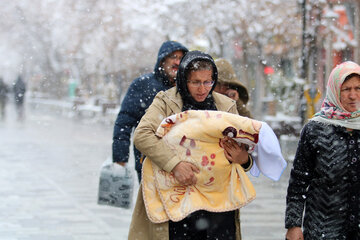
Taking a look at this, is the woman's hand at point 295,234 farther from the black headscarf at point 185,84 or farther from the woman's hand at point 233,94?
the woman's hand at point 233,94

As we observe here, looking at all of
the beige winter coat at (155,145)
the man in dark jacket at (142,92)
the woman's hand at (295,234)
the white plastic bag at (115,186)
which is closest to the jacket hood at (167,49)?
the man in dark jacket at (142,92)

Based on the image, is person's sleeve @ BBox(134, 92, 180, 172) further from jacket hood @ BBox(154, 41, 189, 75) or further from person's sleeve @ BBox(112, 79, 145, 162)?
person's sleeve @ BBox(112, 79, 145, 162)

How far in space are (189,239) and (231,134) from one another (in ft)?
2.19

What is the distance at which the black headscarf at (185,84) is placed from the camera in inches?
151

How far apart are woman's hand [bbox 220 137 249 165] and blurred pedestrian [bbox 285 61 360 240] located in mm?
339

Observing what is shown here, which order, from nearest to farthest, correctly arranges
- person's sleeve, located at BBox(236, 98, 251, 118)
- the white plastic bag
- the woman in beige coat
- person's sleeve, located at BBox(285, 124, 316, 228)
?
1. person's sleeve, located at BBox(285, 124, 316, 228)
2. the woman in beige coat
3. person's sleeve, located at BBox(236, 98, 251, 118)
4. the white plastic bag

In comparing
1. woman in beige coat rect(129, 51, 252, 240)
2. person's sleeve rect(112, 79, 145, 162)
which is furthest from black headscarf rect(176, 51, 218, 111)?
person's sleeve rect(112, 79, 145, 162)

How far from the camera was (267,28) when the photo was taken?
103 ft

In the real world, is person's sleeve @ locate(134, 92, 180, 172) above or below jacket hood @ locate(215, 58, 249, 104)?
below

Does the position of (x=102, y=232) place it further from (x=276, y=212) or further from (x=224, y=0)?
(x=224, y=0)

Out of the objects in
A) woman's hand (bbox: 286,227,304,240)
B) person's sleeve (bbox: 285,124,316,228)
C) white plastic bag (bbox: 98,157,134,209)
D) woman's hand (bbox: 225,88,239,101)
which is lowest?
white plastic bag (bbox: 98,157,134,209)

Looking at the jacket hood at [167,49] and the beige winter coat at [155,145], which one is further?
the jacket hood at [167,49]

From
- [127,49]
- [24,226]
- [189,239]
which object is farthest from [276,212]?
[127,49]

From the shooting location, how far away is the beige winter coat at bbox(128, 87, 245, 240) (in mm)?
3682
